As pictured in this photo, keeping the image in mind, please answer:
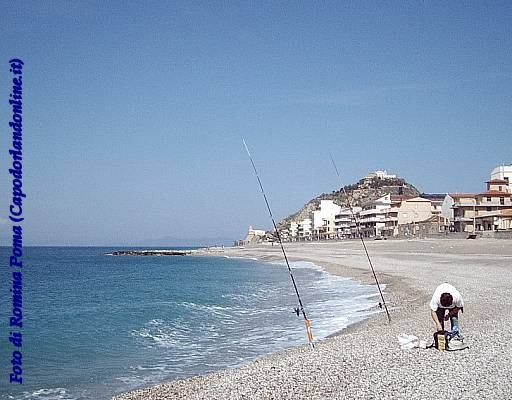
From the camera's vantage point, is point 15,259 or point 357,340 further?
point 357,340

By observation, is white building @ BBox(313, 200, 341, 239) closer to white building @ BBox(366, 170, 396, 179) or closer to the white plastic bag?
white building @ BBox(366, 170, 396, 179)

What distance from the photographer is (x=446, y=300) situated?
843 centimetres

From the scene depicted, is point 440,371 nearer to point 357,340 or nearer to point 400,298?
point 357,340

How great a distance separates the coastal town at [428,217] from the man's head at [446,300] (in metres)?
20.9

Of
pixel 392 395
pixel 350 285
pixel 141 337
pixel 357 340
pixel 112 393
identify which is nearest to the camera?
pixel 392 395

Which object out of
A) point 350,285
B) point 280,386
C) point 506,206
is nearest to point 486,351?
point 280,386

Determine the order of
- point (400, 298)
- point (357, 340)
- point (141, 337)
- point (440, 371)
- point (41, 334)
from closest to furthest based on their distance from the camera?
point (440, 371)
point (357, 340)
point (141, 337)
point (41, 334)
point (400, 298)

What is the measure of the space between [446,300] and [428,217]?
74.9 m

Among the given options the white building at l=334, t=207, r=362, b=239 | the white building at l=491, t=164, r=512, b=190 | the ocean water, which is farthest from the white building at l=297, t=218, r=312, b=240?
the ocean water

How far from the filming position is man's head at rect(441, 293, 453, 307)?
842 cm

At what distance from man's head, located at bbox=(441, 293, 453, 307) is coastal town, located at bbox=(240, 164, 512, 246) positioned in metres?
20.9

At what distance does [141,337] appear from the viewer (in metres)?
14.1

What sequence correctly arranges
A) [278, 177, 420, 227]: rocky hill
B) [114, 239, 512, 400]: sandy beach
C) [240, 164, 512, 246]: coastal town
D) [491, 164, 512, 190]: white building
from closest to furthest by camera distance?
[114, 239, 512, 400]: sandy beach
[240, 164, 512, 246]: coastal town
[491, 164, 512, 190]: white building
[278, 177, 420, 227]: rocky hill

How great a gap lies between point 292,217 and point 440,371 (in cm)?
17241
